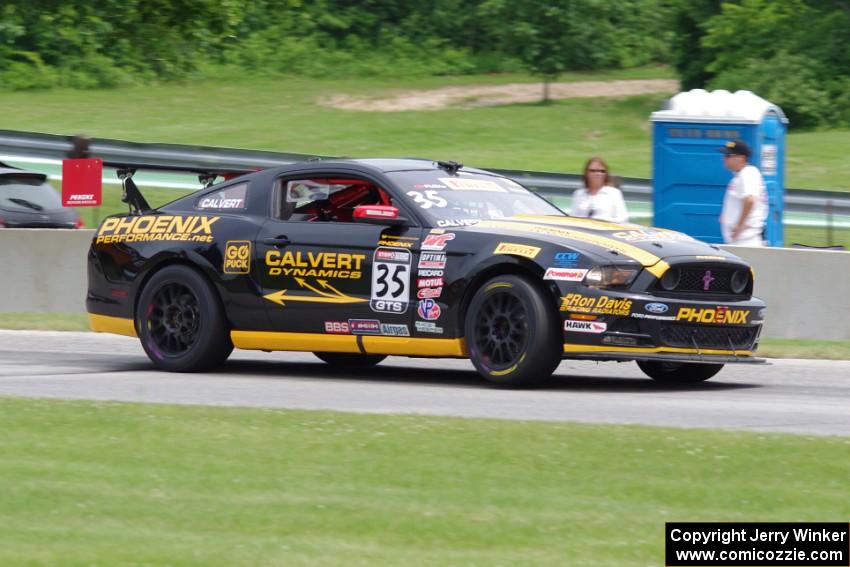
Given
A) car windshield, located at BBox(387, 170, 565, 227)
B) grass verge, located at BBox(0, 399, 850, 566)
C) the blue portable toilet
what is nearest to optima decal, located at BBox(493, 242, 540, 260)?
car windshield, located at BBox(387, 170, 565, 227)

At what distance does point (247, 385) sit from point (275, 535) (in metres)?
4.73

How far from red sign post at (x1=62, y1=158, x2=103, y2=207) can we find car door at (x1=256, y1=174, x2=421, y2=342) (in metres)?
6.86

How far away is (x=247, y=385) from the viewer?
34.6 ft

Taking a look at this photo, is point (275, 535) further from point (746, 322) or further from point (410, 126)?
point (410, 126)

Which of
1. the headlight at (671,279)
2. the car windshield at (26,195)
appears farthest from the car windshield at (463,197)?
the car windshield at (26,195)

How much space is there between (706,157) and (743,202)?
10.2 feet

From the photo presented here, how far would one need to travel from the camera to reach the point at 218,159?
2636 centimetres

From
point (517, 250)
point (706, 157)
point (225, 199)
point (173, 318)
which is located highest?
point (706, 157)

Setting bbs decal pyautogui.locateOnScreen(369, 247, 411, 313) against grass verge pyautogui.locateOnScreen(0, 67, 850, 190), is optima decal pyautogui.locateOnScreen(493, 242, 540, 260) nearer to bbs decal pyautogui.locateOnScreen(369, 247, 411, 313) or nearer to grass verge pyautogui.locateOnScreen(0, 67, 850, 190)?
bbs decal pyautogui.locateOnScreen(369, 247, 411, 313)

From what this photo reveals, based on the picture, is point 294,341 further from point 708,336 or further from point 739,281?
point 739,281

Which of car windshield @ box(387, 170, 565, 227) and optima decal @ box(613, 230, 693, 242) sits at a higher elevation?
car windshield @ box(387, 170, 565, 227)

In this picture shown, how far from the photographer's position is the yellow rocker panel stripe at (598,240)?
9922 millimetres

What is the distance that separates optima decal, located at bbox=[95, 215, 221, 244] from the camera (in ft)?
37.4

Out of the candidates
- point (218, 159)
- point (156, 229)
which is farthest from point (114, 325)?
point (218, 159)
